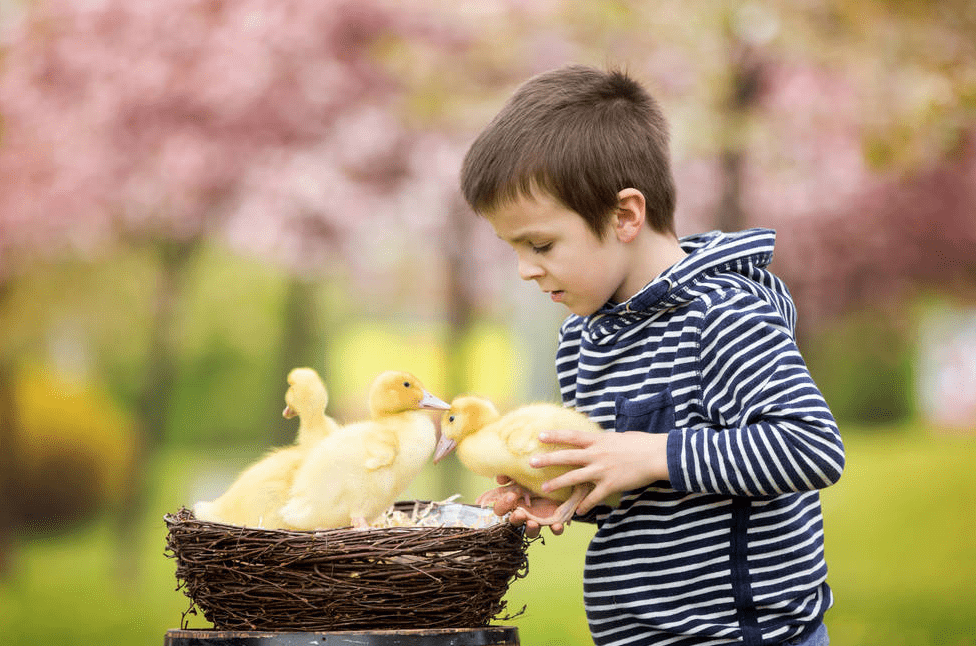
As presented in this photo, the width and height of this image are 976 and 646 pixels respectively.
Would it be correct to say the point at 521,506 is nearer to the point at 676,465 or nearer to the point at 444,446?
the point at 444,446

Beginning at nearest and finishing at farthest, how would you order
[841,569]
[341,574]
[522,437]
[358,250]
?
[341,574] < [522,437] < [841,569] < [358,250]

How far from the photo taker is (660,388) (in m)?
1.69

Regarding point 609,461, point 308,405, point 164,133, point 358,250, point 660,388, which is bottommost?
point 609,461

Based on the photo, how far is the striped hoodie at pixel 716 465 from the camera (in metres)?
1.50

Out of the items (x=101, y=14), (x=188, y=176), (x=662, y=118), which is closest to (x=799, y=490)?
(x=662, y=118)

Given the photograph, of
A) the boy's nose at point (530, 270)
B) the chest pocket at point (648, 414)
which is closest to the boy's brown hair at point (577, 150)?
the boy's nose at point (530, 270)

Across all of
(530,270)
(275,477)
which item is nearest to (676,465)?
(530,270)

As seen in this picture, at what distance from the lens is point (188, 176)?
541cm

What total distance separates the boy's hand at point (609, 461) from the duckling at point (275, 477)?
1.93 feet

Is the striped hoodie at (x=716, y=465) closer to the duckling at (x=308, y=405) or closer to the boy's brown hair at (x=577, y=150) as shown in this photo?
the boy's brown hair at (x=577, y=150)

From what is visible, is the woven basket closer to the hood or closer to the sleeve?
the sleeve

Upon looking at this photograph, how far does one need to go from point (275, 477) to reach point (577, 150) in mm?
855

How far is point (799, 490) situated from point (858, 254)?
14.7 feet

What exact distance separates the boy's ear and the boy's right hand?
0.49 meters
